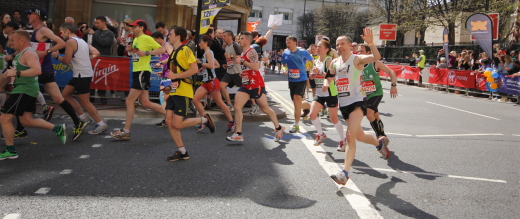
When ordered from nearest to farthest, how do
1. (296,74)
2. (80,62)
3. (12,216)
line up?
(12,216), (80,62), (296,74)

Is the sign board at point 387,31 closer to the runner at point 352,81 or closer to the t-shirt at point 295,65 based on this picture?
the t-shirt at point 295,65

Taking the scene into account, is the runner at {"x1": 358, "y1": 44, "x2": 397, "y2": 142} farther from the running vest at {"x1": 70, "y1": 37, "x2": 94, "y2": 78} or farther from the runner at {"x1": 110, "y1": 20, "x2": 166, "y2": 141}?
the running vest at {"x1": 70, "y1": 37, "x2": 94, "y2": 78}

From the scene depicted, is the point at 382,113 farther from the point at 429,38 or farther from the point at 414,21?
the point at 429,38

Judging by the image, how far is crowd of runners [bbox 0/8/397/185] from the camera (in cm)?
523

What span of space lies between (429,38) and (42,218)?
51.2 meters

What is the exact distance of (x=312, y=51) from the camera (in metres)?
10.6

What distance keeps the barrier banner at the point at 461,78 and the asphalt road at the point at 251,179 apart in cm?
1154

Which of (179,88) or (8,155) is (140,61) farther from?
(8,155)

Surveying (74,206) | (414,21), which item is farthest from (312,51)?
(414,21)

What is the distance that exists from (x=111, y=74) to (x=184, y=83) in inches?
208

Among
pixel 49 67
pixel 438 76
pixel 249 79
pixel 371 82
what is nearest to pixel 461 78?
pixel 438 76

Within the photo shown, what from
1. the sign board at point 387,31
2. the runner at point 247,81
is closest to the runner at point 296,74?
the runner at point 247,81

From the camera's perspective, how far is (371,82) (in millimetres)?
6922

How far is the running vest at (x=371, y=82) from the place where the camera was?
6.89 m
